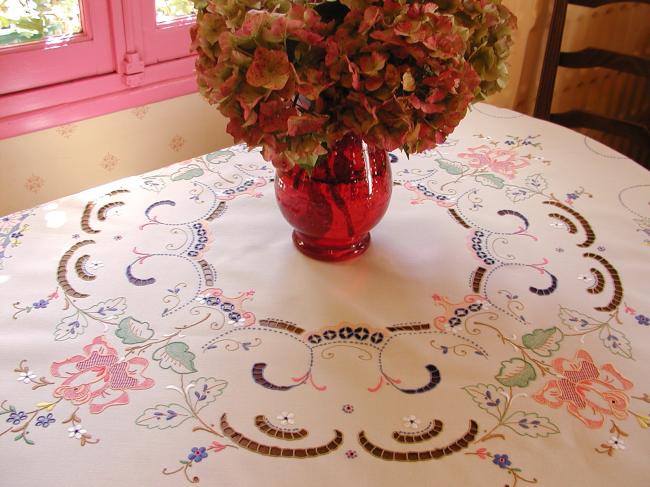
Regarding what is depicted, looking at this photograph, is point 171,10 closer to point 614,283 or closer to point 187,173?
point 187,173

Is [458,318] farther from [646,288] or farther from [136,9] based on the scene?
[136,9]

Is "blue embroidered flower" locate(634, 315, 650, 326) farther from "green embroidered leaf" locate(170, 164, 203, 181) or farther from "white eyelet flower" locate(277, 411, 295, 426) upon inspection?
"green embroidered leaf" locate(170, 164, 203, 181)

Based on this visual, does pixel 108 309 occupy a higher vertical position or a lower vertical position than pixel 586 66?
lower

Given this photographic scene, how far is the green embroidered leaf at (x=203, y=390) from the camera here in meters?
0.90

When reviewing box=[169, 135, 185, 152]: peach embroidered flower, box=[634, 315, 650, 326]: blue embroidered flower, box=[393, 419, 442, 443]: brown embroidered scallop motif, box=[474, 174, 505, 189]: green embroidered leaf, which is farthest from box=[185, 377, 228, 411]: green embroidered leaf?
box=[169, 135, 185, 152]: peach embroidered flower

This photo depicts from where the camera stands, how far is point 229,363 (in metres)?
0.96

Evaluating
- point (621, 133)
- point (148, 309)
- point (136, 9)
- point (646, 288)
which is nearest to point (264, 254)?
point (148, 309)

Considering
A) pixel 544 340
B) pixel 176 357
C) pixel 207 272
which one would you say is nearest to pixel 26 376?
pixel 176 357

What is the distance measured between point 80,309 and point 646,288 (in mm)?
876

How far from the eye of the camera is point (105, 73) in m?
1.67

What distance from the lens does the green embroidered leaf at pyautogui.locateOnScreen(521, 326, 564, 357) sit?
39.0 inches

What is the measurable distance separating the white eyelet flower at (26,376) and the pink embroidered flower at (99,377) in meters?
0.03

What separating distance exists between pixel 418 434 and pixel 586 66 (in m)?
1.54

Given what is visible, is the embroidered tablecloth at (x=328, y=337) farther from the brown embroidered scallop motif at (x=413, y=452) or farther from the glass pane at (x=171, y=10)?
the glass pane at (x=171, y=10)
